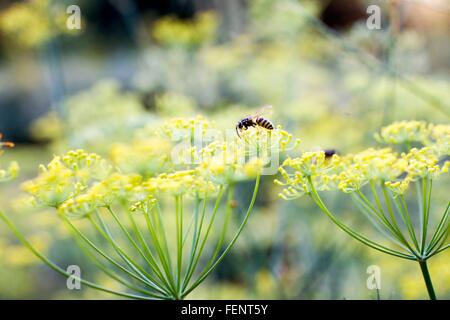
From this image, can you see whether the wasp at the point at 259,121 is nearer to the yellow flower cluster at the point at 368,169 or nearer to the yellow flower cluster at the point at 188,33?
the yellow flower cluster at the point at 368,169

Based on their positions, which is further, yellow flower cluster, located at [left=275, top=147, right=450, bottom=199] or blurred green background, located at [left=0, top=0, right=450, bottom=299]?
blurred green background, located at [left=0, top=0, right=450, bottom=299]

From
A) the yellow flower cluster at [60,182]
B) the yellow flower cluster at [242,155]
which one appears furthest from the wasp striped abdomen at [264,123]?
the yellow flower cluster at [60,182]

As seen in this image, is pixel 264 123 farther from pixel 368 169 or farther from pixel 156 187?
pixel 156 187

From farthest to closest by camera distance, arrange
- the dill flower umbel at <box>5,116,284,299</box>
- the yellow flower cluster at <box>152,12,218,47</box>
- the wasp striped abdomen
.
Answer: the yellow flower cluster at <box>152,12,218,47</box>, the wasp striped abdomen, the dill flower umbel at <box>5,116,284,299</box>

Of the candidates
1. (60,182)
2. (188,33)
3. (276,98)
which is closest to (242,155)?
(60,182)

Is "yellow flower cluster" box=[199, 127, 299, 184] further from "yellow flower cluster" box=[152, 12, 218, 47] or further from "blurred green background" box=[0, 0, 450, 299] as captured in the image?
"yellow flower cluster" box=[152, 12, 218, 47]

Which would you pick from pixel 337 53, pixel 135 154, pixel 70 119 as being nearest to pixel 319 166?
pixel 135 154

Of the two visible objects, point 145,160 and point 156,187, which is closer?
point 156,187

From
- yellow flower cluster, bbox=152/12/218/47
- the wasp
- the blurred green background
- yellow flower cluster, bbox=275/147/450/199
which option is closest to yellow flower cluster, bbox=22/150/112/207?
yellow flower cluster, bbox=275/147/450/199
